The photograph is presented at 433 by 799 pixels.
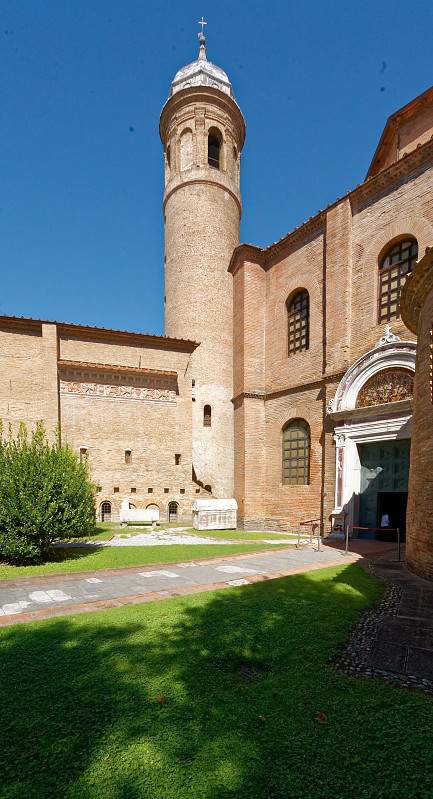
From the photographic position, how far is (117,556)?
8375 millimetres

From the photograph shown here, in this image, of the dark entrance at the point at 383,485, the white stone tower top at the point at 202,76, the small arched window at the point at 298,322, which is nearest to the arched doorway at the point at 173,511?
the dark entrance at the point at 383,485

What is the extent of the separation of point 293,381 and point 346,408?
3.21 m

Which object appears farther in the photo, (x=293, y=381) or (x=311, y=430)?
(x=293, y=381)

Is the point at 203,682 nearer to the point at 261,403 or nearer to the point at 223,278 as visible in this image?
the point at 261,403

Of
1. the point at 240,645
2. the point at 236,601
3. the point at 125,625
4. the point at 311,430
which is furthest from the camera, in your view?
the point at 311,430

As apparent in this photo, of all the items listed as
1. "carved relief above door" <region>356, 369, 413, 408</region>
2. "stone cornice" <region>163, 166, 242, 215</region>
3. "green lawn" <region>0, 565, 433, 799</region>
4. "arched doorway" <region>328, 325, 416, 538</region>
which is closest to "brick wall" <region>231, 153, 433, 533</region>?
"arched doorway" <region>328, 325, 416, 538</region>

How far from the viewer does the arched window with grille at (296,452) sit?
14.8m

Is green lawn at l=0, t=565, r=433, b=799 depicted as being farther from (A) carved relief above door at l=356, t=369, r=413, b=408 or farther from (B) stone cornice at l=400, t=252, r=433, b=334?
(A) carved relief above door at l=356, t=369, r=413, b=408

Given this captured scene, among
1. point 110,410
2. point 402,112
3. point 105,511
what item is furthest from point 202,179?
point 105,511

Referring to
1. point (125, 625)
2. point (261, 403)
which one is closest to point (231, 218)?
point (261, 403)

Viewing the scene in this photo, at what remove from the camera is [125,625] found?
13.5 ft

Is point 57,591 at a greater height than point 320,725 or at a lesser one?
lesser

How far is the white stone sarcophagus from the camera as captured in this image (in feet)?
47.7

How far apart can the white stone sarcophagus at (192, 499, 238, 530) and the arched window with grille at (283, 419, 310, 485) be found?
2.56 m
